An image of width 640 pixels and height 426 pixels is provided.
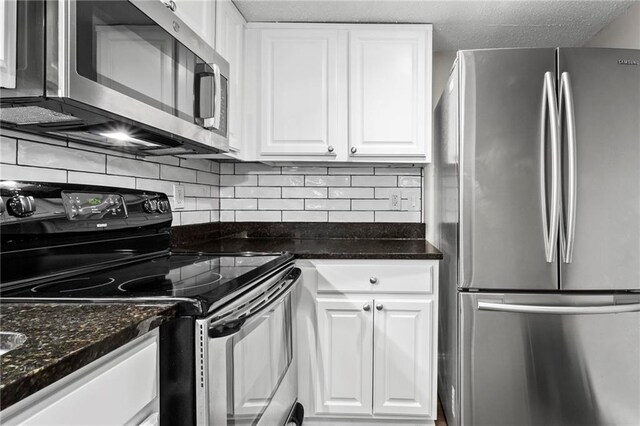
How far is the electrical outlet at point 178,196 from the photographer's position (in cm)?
198

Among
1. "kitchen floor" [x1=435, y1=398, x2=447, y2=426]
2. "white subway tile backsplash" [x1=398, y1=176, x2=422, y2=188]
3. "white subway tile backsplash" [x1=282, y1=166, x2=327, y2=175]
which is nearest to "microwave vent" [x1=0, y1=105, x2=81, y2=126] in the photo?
"white subway tile backsplash" [x1=282, y1=166, x2=327, y2=175]

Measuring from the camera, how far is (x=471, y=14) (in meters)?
2.09

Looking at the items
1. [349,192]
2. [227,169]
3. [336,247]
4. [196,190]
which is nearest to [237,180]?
[227,169]

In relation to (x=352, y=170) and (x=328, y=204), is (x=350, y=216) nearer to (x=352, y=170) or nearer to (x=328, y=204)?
(x=328, y=204)

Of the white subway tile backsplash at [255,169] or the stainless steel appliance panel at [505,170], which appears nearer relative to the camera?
the stainless steel appliance panel at [505,170]

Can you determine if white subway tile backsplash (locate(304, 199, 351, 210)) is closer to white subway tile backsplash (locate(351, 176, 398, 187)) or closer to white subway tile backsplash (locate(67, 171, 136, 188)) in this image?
white subway tile backsplash (locate(351, 176, 398, 187))

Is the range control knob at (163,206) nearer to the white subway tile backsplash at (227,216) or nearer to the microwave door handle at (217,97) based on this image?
the microwave door handle at (217,97)

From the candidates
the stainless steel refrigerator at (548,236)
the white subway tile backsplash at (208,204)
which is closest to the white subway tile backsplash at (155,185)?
the white subway tile backsplash at (208,204)

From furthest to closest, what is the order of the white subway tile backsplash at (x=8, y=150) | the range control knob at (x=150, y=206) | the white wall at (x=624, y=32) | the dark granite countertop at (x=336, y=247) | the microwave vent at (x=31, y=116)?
the white wall at (x=624, y=32) → the dark granite countertop at (x=336, y=247) → the range control knob at (x=150, y=206) → the white subway tile backsplash at (x=8, y=150) → the microwave vent at (x=31, y=116)

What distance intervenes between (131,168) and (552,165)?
5.70 feet

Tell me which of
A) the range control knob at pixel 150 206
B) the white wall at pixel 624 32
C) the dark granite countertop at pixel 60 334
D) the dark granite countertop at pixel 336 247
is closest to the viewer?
the dark granite countertop at pixel 60 334

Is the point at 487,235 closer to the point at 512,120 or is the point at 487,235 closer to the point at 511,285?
the point at 511,285

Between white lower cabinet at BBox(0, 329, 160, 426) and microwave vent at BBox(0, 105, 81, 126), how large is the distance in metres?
0.62

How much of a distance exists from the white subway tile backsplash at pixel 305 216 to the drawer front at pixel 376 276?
26.5 inches
